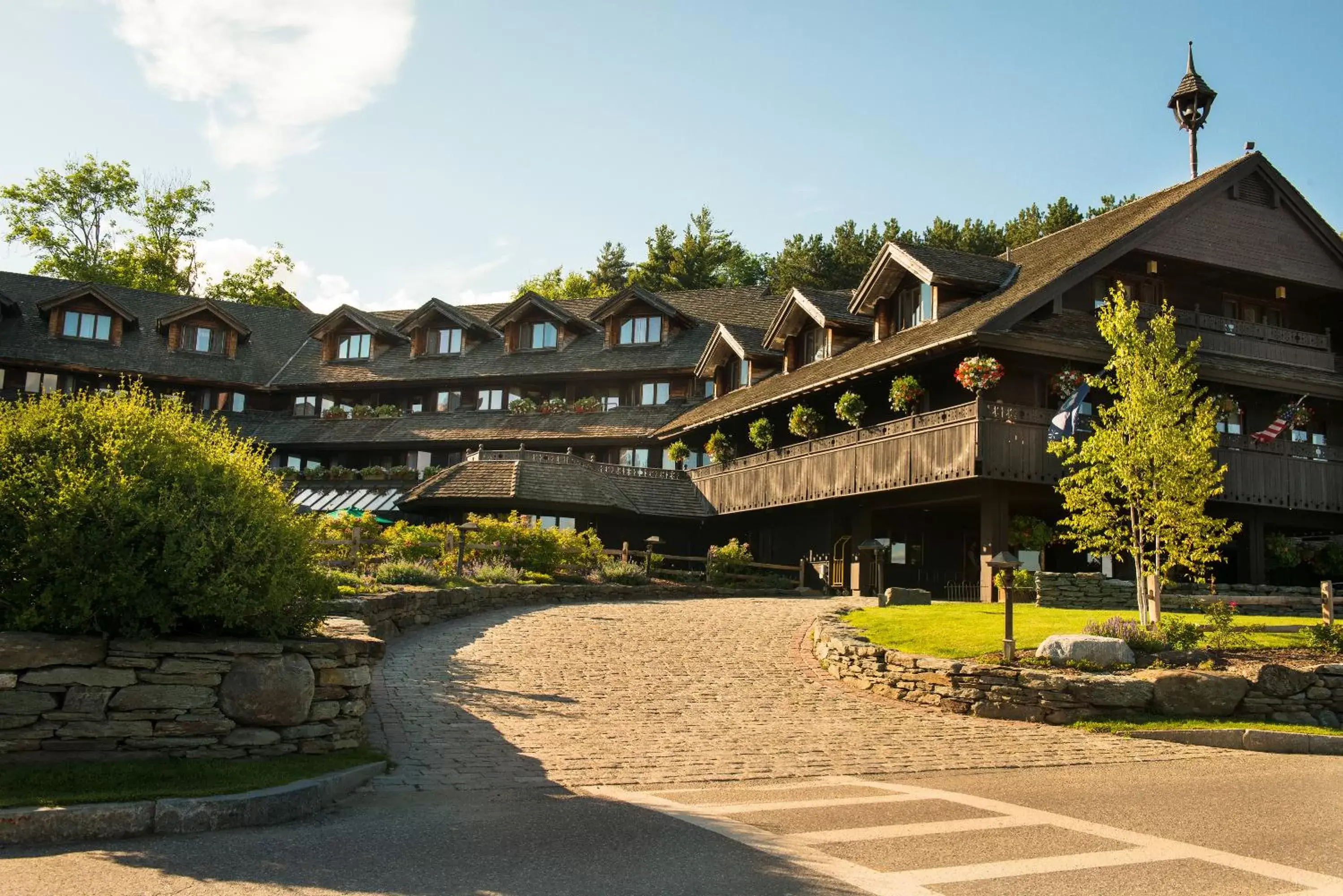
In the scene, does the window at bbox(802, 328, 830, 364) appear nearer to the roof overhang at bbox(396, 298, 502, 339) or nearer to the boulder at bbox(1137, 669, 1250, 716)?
the roof overhang at bbox(396, 298, 502, 339)

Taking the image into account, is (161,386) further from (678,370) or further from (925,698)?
(925,698)

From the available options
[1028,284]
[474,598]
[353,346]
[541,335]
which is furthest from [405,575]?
[353,346]

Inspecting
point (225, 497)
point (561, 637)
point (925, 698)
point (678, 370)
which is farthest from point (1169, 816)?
point (678, 370)

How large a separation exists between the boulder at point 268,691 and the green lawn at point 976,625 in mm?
10303

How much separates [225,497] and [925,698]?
1068 cm

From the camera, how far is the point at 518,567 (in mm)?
31141

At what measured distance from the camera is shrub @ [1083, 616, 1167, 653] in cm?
1688

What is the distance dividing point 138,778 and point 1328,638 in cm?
1640

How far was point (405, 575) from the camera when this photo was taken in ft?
80.5

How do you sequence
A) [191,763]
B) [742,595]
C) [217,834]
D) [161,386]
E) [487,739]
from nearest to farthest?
[217,834], [191,763], [487,739], [742,595], [161,386]

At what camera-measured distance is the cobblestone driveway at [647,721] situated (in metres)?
11.5

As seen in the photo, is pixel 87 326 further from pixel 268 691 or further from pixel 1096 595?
pixel 268 691

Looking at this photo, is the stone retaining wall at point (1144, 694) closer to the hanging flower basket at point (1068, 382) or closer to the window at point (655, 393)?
the hanging flower basket at point (1068, 382)

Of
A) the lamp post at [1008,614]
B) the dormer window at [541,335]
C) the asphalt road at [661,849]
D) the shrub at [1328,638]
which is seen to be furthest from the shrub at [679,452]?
the asphalt road at [661,849]
